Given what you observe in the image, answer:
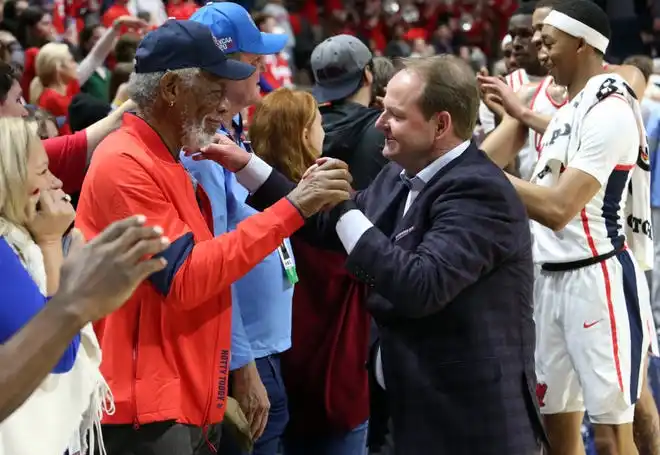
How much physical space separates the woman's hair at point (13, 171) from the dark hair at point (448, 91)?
104 cm

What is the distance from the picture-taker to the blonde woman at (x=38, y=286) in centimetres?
190

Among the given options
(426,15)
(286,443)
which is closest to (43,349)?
(286,443)

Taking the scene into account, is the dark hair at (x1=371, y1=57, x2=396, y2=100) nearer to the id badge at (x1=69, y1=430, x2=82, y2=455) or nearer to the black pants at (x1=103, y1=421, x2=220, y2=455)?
the black pants at (x1=103, y1=421, x2=220, y2=455)

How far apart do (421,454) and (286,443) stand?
1.09m

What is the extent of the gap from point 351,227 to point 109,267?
0.99 metres

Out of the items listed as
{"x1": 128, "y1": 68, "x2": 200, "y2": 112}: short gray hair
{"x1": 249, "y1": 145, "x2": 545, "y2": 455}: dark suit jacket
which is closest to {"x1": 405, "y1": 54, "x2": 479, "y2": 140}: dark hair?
{"x1": 249, "y1": 145, "x2": 545, "y2": 455}: dark suit jacket

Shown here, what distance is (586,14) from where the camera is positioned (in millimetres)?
3934

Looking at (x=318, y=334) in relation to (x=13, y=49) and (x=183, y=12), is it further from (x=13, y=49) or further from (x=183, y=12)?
(x=13, y=49)

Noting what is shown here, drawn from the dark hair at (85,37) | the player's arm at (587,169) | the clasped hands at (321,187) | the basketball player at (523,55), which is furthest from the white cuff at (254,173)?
the dark hair at (85,37)

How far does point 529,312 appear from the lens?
105 inches

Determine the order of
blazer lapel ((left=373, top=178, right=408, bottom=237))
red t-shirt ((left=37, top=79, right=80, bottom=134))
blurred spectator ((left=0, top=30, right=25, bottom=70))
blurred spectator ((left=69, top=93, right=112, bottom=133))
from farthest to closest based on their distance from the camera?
blurred spectator ((left=0, top=30, right=25, bottom=70))
red t-shirt ((left=37, top=79, right=80, bottom=134))
blurred spectator ((left=69, top=93, right=112, bottom=133))
blazer lapel ((left=373, top=178, right=408, bottom=237))

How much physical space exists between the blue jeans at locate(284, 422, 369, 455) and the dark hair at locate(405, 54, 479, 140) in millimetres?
1293

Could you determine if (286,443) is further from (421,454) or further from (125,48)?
(125,48)

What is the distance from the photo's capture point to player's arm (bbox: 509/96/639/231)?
3488 millimetres
